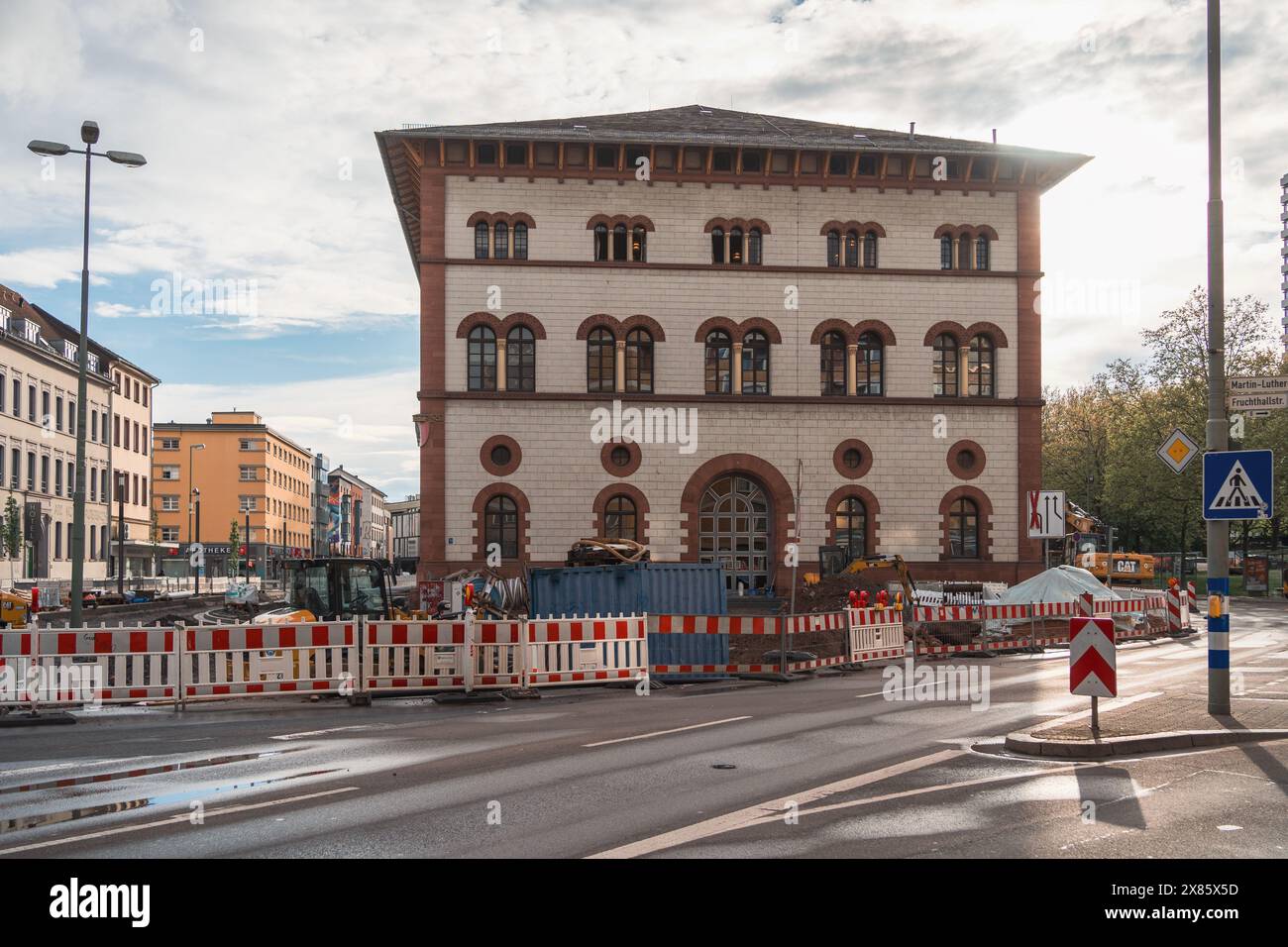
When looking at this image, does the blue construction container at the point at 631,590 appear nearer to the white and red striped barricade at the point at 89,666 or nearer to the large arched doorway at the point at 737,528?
the white and red striped barricade at the point at 89,666

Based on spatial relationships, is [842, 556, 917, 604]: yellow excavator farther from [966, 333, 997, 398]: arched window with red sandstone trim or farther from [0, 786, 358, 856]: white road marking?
[0, 786, 358, 856]: white road marking

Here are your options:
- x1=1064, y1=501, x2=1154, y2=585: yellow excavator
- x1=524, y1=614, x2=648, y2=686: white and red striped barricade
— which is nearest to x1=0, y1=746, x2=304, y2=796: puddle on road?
x1=524, y1=614, x2=648, y2=686: white and red striped barricade

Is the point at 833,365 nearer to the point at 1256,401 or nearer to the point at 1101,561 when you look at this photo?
the point at 1101,561

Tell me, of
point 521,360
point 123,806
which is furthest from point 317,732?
point 521,360

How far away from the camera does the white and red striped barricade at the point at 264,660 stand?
16.8 meters

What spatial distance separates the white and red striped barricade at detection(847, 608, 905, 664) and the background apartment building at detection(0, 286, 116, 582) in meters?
46.4

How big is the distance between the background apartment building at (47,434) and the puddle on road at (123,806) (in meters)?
52.0

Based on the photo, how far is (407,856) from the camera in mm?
7488

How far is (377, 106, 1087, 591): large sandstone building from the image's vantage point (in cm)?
3909

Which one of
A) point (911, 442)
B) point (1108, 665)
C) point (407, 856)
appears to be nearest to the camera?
point (407, 856)

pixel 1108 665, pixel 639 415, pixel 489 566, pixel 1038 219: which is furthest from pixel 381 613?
pixel 1038 219

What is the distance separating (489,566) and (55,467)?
43.1 metres

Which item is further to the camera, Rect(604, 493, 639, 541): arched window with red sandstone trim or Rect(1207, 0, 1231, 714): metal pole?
Rect(604, 493, 639, 541): arched window with red sandstone trim

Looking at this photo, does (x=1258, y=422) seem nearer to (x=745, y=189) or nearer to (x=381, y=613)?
(x=745, y=189)
